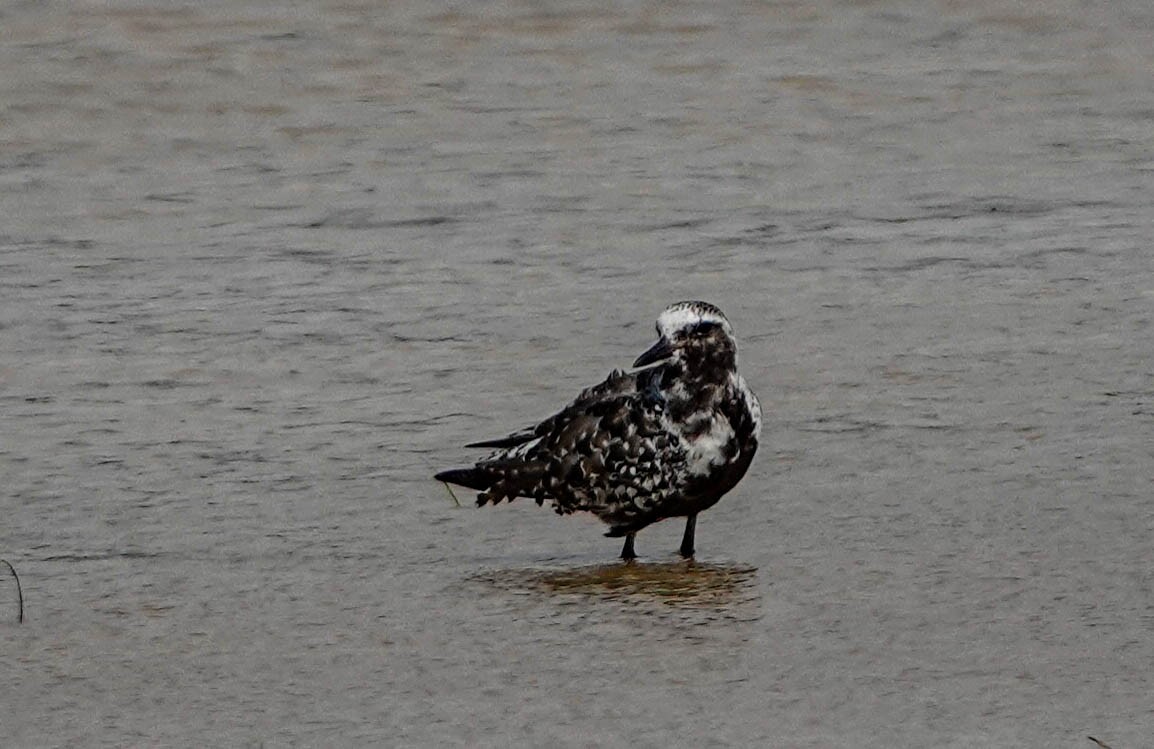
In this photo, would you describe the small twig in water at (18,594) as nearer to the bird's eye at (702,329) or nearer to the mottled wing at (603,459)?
the mottled wing at (603,459)

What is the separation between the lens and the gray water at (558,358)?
16.6ft

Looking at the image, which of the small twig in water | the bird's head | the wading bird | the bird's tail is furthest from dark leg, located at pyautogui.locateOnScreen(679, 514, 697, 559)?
the small twig in water

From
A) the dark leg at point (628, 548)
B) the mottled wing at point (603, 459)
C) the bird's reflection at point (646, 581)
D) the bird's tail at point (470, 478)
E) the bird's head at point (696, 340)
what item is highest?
the bird's head at point (696, 340)

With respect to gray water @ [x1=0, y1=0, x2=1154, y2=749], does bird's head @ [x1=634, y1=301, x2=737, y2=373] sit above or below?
above

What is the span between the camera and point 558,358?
26.2 feet

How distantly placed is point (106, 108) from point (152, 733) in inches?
289

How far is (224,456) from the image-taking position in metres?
7.00

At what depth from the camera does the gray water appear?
199 inches

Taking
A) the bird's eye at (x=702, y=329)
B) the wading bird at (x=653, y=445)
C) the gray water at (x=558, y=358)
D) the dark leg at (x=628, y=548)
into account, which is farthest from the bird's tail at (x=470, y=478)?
the bird's eye at (x=702, y=329)

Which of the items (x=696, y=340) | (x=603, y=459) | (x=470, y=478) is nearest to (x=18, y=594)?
(x=470, y=478)

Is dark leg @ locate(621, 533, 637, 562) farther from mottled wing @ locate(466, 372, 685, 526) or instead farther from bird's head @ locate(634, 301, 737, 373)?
bird's head @ locate(634, 301, 737, 373)

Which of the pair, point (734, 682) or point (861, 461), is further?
point (861, 461)

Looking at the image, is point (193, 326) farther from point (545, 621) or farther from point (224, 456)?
point (545, 621)

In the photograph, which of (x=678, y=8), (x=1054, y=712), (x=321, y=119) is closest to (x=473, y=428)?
(x=1054, y=712)
